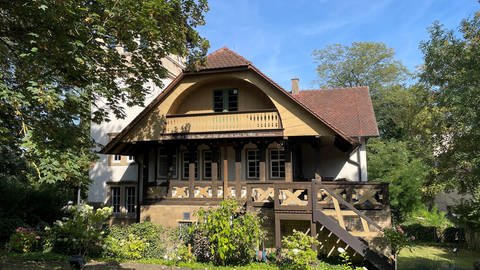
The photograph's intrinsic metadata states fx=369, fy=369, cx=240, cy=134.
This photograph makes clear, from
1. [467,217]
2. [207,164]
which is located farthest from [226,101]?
[467,217]

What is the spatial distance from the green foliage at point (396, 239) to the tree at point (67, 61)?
897 centimetres

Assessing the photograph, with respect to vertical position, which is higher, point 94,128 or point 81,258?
point 94,128

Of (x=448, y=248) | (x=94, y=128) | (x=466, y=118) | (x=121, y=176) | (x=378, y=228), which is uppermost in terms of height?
(x=94, y=128)

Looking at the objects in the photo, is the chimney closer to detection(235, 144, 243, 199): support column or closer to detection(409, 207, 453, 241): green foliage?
detection(235, 144, 243, 199): support column

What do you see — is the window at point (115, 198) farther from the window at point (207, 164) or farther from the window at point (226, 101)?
the window at point (226, 101)

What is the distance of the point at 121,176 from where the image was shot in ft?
72.3

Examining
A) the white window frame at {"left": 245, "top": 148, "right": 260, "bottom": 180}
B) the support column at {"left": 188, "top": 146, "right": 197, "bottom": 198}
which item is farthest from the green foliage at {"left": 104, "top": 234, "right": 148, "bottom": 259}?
the white window frame at {"left": 245, "top": 148, "right": 260, "bottom": 180}

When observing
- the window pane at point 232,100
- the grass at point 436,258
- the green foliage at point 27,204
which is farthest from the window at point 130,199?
the grass at point 436,258

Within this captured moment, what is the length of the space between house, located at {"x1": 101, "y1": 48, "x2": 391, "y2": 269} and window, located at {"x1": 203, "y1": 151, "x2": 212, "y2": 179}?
2.1 inches

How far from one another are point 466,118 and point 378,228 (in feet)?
14.7

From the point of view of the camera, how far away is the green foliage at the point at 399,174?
26062 mm

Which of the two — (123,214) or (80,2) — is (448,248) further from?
(80,2)

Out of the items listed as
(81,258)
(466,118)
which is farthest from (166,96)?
(466,118)

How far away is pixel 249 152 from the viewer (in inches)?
748
